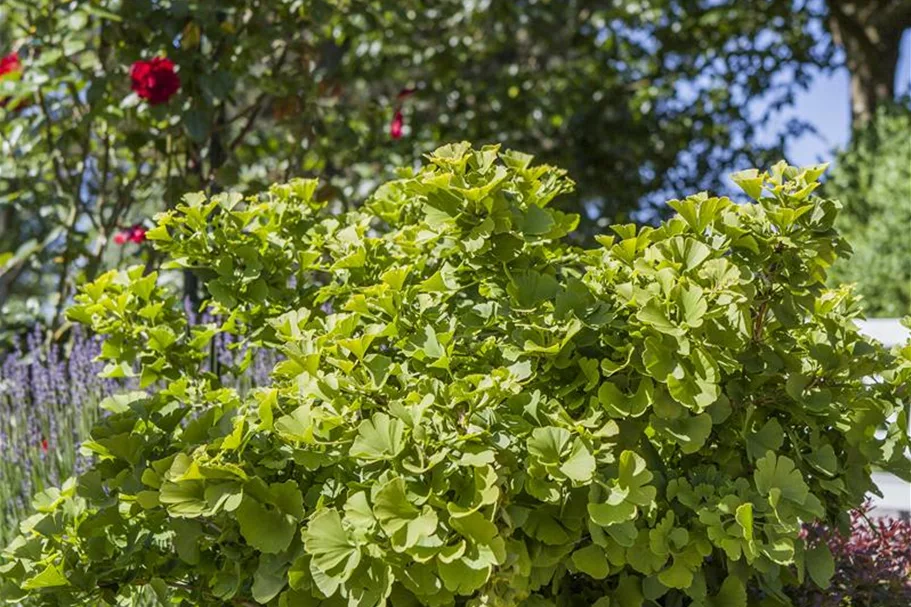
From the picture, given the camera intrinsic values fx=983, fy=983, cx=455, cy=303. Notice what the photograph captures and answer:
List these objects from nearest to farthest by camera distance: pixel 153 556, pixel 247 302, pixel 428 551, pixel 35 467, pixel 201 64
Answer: pixel 428 551, pixel 153 556, pixel 247 302, pixel 35 467, pixel 201 64

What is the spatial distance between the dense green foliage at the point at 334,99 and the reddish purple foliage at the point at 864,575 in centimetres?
225

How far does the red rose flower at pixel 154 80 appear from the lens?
10.1ft

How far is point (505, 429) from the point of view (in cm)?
150

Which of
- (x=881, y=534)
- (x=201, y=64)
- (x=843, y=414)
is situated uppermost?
(x=201, y=64)

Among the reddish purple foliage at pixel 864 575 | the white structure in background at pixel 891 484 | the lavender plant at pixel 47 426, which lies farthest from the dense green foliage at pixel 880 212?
the lavender plant at pixel 47 426

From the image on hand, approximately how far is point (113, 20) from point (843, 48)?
4383mm

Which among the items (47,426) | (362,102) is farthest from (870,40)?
(47,426)

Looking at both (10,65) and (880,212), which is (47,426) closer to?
(10,65)

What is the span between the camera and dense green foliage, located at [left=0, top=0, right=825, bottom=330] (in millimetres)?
3348

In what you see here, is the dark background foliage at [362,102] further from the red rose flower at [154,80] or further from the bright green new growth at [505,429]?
the bright green new growth at [505,429]

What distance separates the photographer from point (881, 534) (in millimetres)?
2057

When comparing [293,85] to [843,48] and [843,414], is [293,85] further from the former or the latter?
[843,48]

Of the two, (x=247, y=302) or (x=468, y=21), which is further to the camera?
(x=468, y=21)

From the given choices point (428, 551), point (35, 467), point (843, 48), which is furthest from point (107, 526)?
point (843, 48)
